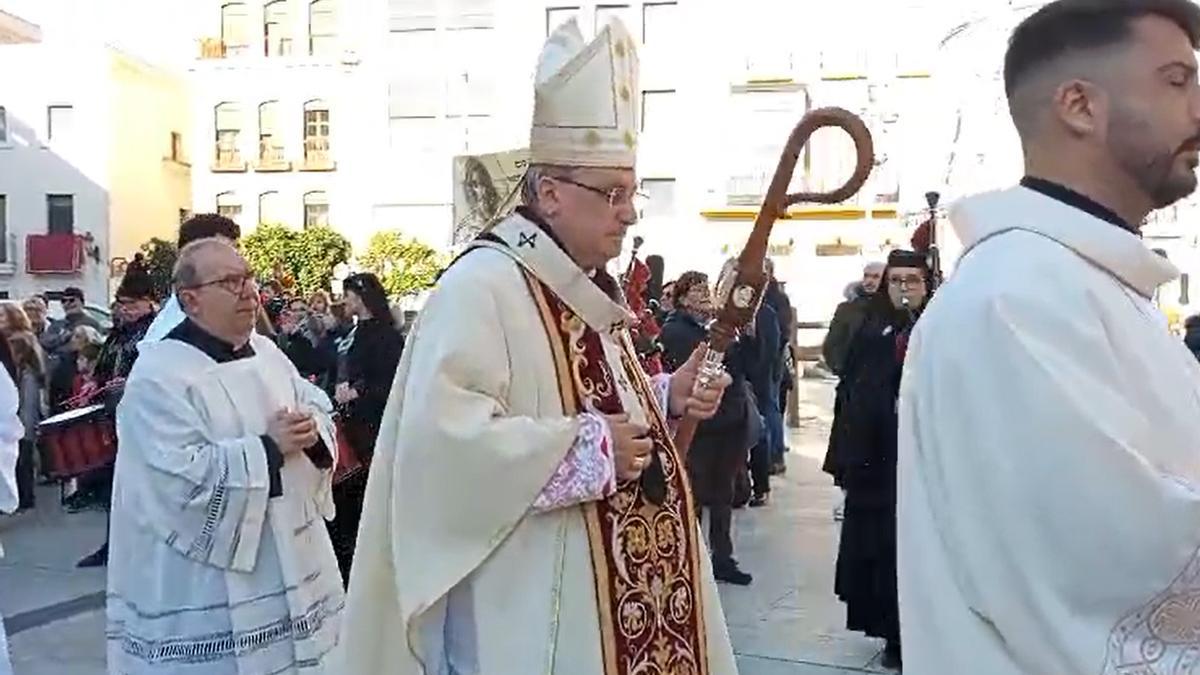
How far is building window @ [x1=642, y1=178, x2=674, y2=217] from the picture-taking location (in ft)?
122

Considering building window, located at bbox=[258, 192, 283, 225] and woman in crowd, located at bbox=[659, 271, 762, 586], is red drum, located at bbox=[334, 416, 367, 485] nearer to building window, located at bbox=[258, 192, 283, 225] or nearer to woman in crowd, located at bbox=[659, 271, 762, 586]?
woman in crowd, located at bbox=[659, 271, 762, 586]

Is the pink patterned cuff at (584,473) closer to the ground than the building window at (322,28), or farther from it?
closer to the ground

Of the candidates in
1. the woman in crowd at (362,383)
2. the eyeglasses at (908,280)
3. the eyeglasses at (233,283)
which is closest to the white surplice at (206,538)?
the eyeglasses at (233,283)

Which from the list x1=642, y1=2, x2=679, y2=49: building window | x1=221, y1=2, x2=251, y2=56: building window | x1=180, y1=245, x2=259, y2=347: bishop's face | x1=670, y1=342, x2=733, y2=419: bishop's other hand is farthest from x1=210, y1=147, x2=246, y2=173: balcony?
x1=670, y1=342, x2=733, y2=419: bishop's other hand

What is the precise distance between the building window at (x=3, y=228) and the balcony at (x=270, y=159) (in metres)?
6.77

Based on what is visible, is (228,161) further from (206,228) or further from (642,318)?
(206,228)

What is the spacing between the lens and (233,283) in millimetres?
4672

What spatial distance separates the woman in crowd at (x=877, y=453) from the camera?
21.2 feet

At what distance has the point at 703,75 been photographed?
123ft

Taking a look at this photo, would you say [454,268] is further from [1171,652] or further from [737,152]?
[737,152]

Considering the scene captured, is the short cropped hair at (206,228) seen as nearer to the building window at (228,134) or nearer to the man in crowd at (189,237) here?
the man in crowd at (189,237)

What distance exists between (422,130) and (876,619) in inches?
1340

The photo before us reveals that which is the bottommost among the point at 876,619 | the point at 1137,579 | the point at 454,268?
the point at 876,619

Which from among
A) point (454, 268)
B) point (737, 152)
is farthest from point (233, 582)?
point (737, 152)
